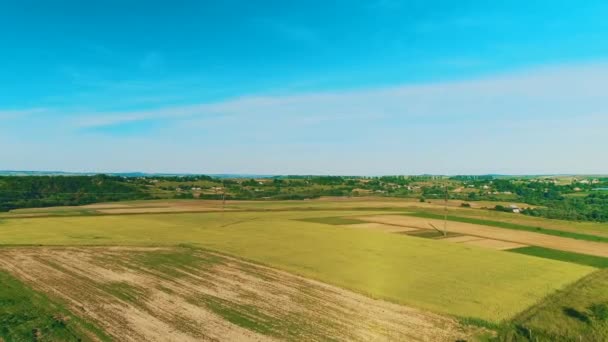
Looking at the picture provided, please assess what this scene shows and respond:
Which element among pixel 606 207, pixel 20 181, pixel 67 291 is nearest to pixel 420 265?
pixel 67 291

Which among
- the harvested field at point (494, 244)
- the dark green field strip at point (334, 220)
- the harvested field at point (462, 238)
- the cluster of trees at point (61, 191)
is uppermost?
the cluster of trees at point (61, 191)

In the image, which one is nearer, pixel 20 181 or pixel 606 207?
pixel 606 207

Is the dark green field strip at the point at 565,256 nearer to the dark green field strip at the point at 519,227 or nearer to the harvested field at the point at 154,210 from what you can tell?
the dark green field strip at the point at 519,227

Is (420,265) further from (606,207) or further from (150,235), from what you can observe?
(606,207)

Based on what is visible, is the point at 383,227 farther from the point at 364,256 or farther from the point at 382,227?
the point at 364,256

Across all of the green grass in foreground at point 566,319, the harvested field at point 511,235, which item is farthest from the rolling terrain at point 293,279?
the harvested field at point 511,235

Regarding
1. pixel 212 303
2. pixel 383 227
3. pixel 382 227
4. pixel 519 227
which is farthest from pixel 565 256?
pixel 212 303

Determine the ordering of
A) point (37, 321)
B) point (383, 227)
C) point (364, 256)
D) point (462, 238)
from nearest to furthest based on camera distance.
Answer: point (37, 321) → point (364, 256) → point (462, 238) → point (383, 227)
